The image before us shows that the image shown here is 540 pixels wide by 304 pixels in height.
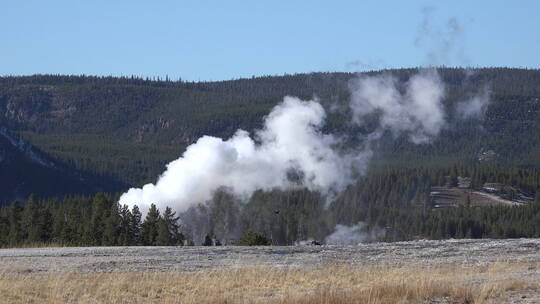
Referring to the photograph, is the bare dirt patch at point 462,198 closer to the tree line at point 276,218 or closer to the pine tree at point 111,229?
the tree line at point 276,218

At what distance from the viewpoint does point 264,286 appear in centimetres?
3067

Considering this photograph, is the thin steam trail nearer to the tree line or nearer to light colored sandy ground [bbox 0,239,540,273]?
the tree line

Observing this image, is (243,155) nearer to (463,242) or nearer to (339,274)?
(463,242)

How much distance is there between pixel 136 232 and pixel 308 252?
22.2 meters

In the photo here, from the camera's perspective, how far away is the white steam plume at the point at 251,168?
296 ft

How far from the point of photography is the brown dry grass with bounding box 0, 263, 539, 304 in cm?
2664

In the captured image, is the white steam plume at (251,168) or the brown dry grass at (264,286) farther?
the white steam plume at (251,168)

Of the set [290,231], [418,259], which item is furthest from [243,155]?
[418,259]

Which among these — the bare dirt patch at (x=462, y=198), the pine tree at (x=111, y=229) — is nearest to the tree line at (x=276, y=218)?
the pine tree at (x=111, y=229)

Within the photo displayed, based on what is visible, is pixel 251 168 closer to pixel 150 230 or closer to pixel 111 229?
pixel 150 230

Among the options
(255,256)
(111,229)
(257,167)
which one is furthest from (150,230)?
(257,167)

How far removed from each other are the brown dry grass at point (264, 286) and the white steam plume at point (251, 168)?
5465cm

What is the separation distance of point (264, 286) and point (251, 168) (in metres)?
68.8

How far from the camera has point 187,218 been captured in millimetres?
87000
